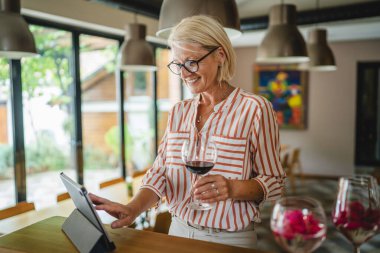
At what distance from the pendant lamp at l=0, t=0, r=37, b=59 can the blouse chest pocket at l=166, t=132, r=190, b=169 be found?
1276 mm

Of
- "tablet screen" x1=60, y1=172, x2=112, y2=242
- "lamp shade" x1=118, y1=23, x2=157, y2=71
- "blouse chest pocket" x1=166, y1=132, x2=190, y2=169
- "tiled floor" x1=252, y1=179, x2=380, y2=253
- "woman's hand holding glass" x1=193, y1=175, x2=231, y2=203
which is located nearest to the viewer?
"tablet screen" x1=60, y1=172, x2=112, y2=242

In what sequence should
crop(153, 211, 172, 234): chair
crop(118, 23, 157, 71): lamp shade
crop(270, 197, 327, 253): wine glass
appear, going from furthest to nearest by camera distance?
crop(118, 23, 157, 71): lamp shade → crop(153, 211, 172, 234): chair → crop(270, 197, 327, 253): wine glass

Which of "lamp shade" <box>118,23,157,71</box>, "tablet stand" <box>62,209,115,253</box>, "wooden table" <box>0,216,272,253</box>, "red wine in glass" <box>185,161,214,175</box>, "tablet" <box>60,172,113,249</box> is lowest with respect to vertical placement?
"wooden table" <box>0,216,272,253</box>

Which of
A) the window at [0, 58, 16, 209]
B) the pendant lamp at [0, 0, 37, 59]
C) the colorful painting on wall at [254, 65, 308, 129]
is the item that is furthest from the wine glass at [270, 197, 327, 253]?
the colorful painting on wall at [254, 65, 308, 129]

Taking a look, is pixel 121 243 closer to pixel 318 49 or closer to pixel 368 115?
pixel 318 49

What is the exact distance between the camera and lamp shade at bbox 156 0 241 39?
1478 mm

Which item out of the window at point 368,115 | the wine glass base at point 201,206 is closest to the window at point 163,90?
the window at point 368,115

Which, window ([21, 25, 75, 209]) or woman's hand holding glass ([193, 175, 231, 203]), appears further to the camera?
window ([21, 25, 75, 209])

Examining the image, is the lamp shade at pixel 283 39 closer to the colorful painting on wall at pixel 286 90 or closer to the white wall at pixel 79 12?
the white wall at pixel 79 12

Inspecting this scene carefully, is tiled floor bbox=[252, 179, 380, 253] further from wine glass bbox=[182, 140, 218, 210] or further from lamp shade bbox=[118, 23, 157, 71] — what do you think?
lamp shade bbox=[118, 23, 157, 71]

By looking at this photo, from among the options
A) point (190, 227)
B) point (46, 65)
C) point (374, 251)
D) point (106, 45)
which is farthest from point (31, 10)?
point (374, 251)

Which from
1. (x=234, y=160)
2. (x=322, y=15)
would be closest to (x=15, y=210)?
(x=234, y=160)

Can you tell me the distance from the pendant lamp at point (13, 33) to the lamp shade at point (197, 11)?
1154 millimetres

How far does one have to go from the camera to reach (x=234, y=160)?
1.46 metres
